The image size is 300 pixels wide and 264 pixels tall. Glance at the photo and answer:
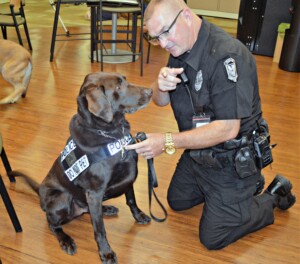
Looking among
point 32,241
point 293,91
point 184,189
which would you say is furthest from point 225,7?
point 32,241

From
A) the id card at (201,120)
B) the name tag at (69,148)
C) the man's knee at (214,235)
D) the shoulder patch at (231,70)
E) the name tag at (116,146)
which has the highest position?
the shoulder patch at (231,70)

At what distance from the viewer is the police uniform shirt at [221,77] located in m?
1.50

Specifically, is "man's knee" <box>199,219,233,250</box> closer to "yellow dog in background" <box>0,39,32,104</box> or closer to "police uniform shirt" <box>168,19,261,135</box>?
"police uniform shirt" <box>168,19,261,135</box>

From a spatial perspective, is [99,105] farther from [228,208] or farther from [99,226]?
[228,208]

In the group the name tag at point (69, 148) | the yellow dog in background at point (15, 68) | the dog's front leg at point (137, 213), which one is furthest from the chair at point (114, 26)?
the name tag at point (69, 148)

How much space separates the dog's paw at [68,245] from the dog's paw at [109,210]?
0.27 meters

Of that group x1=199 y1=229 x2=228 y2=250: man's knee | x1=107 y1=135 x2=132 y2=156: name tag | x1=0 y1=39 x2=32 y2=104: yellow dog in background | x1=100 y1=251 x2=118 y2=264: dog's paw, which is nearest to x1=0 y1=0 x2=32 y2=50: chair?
x1=0 y1=39 x2=32 y2=104: yellow dog in background

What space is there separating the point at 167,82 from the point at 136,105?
0.18 meters

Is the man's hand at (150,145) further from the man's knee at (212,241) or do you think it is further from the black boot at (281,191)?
the black boot at (281,191)

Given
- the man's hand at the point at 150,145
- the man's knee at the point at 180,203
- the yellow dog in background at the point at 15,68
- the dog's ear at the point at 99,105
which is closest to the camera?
the dog's ear at the point at 99,105

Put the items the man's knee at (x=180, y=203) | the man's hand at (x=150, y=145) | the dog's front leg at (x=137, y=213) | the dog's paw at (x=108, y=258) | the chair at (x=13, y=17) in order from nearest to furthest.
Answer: the man's hand at (x=150, y=145) → the dog's paw at (x=108, y=258) → the dog's front leg at (x=137, y=213) → the man's knee at (x=180, y=203) → the chair at (x=13, y=17)

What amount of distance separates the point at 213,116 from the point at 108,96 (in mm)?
488

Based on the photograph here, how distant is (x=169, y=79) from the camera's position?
161cm

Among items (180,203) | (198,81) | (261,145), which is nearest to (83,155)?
(198,81)
